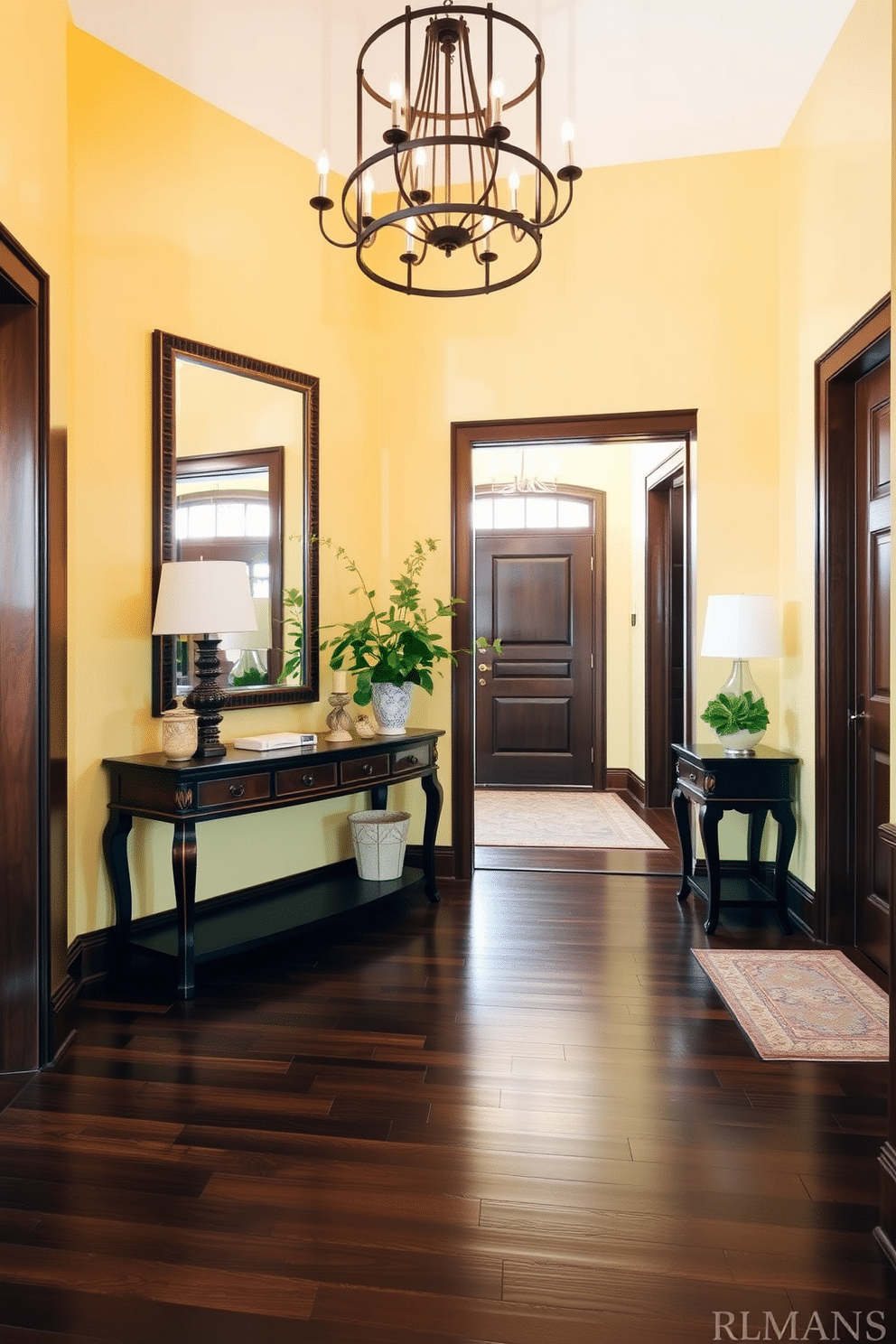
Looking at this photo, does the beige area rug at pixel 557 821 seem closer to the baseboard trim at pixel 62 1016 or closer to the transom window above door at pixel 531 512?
the transom window above door at pixel 531 512

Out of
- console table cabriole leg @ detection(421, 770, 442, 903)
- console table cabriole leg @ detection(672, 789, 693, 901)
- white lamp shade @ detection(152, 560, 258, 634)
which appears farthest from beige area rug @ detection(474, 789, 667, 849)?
white lamp shade @ detection(152, 560, 258, 634)

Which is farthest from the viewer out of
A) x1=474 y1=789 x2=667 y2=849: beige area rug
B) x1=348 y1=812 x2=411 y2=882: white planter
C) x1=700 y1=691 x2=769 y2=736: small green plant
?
x1=474 y1=789 x2=667 y2=849: beige area rug

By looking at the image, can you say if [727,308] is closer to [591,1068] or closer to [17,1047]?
[591,1068]

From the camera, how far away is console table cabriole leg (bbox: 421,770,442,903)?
4.21 meters

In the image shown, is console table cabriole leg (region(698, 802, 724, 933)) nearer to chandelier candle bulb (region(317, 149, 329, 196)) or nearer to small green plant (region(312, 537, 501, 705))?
small green plant (region(312, 537, 501, 705))

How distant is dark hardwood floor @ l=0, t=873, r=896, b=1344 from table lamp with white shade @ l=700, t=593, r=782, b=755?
46.1 inches

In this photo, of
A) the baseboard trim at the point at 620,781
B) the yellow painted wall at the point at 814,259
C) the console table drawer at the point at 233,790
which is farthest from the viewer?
the baseboard trim at the point at 620,781

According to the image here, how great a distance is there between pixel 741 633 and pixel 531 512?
365cm

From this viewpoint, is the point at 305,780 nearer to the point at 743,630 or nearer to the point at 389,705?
the point at 389,705

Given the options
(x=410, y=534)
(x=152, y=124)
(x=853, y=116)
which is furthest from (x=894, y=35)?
(x=410, y=534)

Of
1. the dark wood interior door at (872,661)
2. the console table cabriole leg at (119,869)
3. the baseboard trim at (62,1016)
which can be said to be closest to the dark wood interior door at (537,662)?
the dark wood interior door at (872,661)

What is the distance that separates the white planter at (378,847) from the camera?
4.10 m

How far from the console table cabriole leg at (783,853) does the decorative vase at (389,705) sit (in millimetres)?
1732

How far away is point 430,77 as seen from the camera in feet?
9.90
